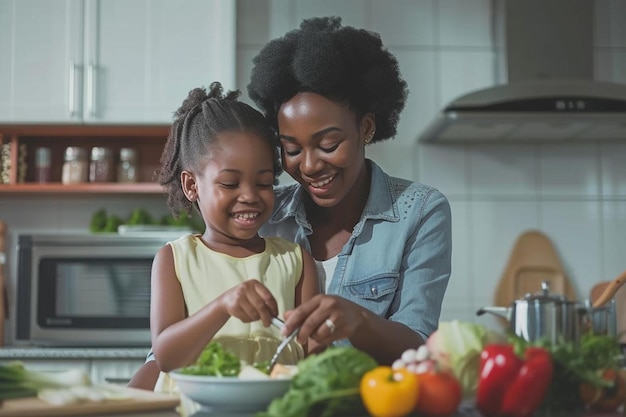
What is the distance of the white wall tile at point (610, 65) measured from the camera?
3.31 m

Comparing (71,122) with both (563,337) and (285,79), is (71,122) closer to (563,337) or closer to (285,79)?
(285,79)

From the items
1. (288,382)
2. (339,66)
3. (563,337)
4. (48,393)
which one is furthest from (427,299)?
(48,393)

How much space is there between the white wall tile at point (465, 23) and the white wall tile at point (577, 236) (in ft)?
2.22

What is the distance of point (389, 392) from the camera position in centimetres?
86

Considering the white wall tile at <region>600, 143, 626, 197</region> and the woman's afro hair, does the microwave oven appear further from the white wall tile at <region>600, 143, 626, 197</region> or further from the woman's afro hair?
the white wall tile at <region>600, 143, 626, 197</region>

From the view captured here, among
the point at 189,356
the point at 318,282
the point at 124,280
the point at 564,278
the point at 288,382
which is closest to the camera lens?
the point at 288,382

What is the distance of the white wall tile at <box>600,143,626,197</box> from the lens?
10.8ft

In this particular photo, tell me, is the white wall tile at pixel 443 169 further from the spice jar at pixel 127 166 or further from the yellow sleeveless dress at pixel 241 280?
the yellow sleeveless dress at pixel 241 280

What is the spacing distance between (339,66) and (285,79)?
0.37ft

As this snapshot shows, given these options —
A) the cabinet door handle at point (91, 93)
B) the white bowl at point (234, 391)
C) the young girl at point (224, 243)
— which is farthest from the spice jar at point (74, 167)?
the white bowl at point (234, 391)

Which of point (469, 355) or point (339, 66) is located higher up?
point (339, 66)

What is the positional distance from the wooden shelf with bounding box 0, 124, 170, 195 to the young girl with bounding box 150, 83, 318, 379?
1527mm

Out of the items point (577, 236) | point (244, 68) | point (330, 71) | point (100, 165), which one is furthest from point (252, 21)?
point (330, 71)

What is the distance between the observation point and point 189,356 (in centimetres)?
129
